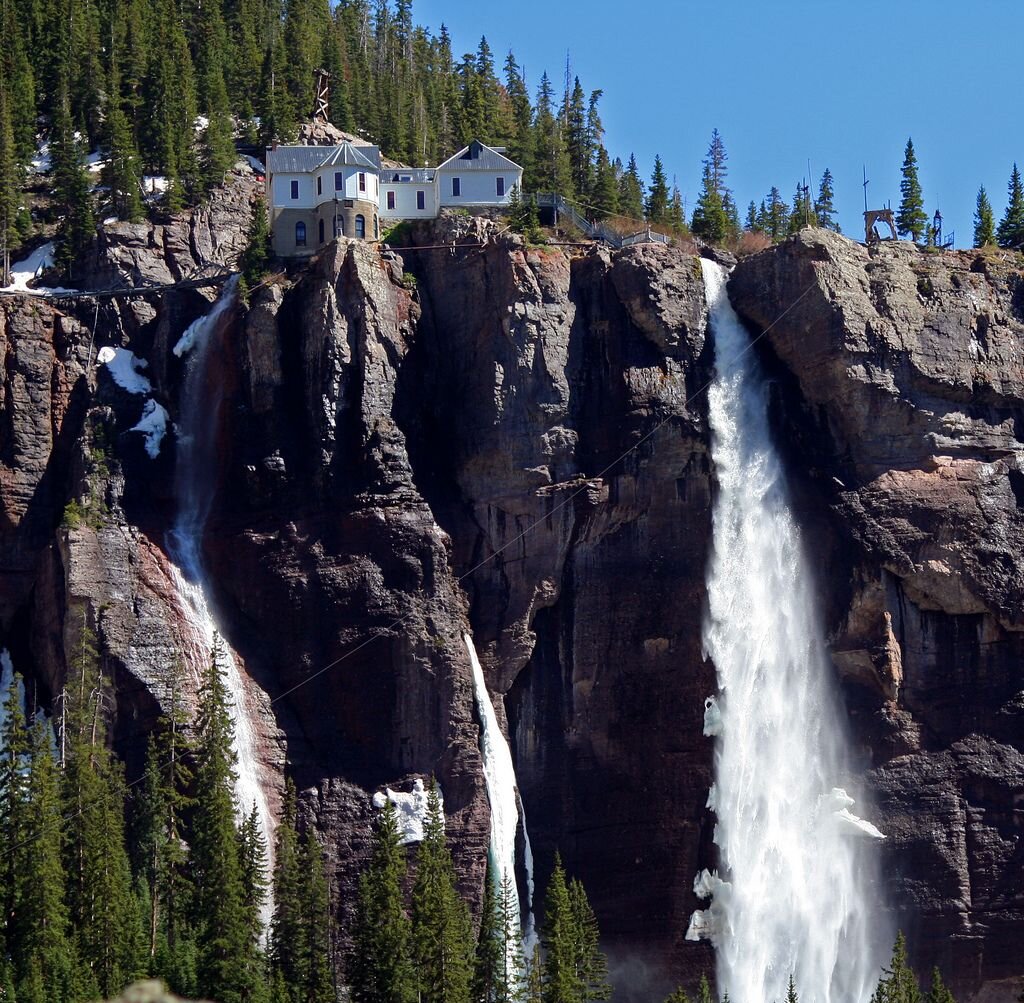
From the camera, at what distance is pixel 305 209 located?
11844 cm

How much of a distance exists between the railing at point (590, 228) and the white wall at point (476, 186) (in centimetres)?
154

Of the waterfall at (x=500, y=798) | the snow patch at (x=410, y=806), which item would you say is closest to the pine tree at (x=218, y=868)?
the snow patch at (x=410, y=806)

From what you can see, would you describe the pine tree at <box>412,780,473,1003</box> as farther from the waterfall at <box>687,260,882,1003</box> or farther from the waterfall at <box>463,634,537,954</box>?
the waterfall at <box>687,260,882,1003</box>

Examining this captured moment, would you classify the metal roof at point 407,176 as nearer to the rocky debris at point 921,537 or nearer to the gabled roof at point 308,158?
the gabled roof at point 308,158

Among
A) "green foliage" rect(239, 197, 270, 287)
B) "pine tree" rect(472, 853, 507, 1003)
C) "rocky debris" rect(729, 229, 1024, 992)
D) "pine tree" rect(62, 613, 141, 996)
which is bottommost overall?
"pine tree" rect(472, 853, 507, 1003)

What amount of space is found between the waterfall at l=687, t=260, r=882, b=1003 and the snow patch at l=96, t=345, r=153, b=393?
1021 inches

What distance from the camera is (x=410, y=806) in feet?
341

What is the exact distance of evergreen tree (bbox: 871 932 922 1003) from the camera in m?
96.2

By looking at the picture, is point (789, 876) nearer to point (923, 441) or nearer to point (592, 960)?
point (592, 960)

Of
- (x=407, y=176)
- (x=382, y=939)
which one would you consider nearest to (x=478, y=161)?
(x=407, y=176)

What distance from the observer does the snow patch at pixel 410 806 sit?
338ft

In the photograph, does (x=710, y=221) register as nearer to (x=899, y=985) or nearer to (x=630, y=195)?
(x=630, y=195)

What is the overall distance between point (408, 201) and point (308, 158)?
5862 mm

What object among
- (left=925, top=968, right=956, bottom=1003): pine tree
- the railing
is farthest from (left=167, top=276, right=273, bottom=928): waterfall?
(left=925, top=968, right=956, bottom=1003): pine tree
